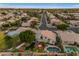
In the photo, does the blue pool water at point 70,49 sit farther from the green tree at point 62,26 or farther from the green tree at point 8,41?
the green tree at point 8,41

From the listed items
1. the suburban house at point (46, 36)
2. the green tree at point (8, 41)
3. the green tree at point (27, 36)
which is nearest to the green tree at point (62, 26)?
the suburban house at point (46, 36)

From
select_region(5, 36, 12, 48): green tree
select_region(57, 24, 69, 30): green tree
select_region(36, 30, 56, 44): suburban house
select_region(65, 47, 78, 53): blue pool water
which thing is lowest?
select_region(65, 47, 78, 53): blue pool water

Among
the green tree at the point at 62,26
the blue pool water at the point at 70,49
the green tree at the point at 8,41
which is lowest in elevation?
the blue pool water at the point at 70,49

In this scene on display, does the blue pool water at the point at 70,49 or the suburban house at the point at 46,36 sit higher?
the suburban house at the point at 46,36

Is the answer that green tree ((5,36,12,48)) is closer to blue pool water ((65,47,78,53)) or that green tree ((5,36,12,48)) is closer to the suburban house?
the suburban house

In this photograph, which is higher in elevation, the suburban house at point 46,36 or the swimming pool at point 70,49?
the suburban house at point 46,36

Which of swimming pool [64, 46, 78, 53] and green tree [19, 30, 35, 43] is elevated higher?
green tree [19, 30, 35, 43]

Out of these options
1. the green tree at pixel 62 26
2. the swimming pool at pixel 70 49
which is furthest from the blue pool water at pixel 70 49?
the green tree at pixel 62 26

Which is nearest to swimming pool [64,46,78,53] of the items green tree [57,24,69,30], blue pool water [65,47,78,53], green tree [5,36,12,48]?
blue pool water [65,47,78,53]

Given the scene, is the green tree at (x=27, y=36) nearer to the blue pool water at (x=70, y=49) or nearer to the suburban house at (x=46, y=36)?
the suburban house at (x=46, y=36)

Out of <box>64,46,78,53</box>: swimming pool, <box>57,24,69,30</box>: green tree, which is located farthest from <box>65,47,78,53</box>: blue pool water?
<box>57,24,69,30</box>: green tree

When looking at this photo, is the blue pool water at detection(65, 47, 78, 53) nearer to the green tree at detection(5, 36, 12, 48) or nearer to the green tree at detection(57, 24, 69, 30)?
the green tree at detection(57, 24, 69, 30)
